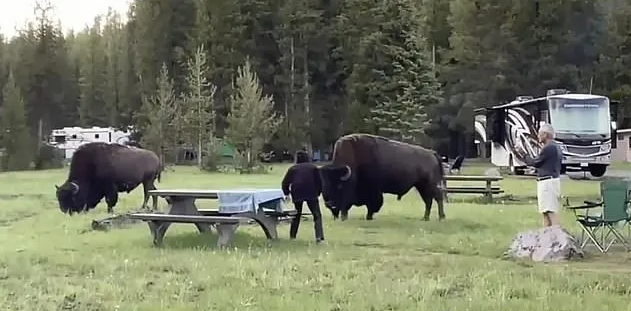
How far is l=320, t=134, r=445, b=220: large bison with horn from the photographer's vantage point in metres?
16.2

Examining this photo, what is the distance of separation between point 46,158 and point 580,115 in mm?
31967

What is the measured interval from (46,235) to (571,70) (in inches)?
1655

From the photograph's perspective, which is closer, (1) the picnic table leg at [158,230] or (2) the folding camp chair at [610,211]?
(2) the folding camp chair at [610,211]

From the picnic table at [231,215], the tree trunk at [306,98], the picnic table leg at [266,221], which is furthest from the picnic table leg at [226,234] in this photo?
the tree trunk at [306,98]

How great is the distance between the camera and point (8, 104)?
50.4 metres

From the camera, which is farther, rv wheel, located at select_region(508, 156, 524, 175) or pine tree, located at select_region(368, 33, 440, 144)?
pine tree, located at select_region(368, 33, 440, 144)

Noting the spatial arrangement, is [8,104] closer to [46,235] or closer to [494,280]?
[46,235]

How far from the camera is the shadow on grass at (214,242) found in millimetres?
11797

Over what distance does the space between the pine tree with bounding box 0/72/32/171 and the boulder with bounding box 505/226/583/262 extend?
139 feet

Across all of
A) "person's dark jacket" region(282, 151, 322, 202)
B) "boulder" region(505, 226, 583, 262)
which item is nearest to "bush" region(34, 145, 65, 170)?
"person's dark jacket" region(282, 151, 322, 202)

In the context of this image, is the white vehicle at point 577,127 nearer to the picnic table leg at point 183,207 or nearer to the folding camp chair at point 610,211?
the folding camp chair at point 610,211

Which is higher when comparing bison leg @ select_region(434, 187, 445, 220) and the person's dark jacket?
the person's dark jacket

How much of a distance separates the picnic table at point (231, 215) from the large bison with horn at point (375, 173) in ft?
10.3

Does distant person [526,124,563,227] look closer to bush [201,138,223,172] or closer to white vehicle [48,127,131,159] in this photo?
bush [201,138,223,172]
